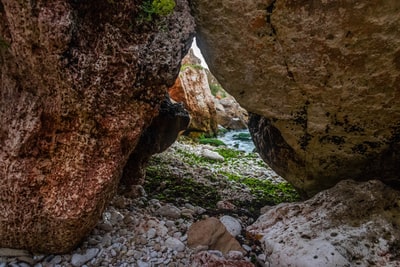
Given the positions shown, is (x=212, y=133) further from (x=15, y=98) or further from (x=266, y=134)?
(x=15, y=98)

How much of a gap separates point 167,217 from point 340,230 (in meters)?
1.82

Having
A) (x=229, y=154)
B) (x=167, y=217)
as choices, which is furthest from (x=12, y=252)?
(x=229, y=154)

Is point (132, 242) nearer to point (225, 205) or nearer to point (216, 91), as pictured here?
point (225, 205)

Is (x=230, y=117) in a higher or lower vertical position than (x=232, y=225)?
higher

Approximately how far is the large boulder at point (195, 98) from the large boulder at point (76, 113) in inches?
353

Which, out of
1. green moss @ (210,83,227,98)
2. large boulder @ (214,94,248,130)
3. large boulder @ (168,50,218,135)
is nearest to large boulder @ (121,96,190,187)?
large boulder @ (168,50,218,135)

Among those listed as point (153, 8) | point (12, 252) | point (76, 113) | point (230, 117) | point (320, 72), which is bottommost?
point (12, 252)

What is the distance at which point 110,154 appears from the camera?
7.75ft

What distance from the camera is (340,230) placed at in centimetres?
239

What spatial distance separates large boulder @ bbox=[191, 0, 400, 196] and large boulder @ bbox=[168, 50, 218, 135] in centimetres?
851

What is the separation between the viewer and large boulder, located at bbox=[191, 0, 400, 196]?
7.15 feet

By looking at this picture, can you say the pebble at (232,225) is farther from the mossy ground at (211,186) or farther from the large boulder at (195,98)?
the large boulder at (195,98)

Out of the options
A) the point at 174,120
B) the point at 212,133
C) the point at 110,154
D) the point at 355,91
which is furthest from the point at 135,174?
the point at 212,133

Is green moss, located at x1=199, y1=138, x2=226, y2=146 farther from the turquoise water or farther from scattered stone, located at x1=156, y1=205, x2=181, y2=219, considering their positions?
A: scattered stone, located at x1=156, y1=205, x2=181, y2=219
